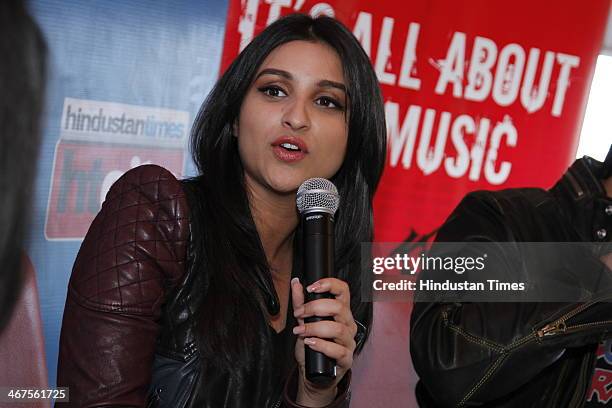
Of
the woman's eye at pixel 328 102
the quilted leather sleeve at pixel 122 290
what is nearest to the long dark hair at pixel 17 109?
the quilted leather sleeve at pixel 122 290

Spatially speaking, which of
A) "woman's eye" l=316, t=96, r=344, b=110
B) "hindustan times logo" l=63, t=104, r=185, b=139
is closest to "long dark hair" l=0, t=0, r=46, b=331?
"woman's eye" l=316, t=96, r=344, b=110

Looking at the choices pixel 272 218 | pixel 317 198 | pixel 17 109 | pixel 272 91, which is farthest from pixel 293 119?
pixel 17 109

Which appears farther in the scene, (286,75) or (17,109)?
(286,75)

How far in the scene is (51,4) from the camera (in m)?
2.04

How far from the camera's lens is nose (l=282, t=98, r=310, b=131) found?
1.61 m

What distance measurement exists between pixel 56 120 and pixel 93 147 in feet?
0.40

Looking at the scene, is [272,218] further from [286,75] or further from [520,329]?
[520,329]

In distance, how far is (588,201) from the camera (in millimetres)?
1733

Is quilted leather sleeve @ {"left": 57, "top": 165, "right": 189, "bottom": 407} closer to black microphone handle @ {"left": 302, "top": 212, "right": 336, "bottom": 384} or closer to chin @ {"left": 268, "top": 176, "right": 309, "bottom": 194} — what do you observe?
chin @ {"left": 268, "top": 176, "right": 309, "bottom": 194}

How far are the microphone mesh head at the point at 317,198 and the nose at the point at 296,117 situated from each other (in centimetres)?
26

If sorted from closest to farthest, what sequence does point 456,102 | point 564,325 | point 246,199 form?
1. point 564,325
2. point 246,199
3. point 456,102

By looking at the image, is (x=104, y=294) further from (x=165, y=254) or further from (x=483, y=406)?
(x=483, y=406)

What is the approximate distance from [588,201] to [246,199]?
0.74 meters

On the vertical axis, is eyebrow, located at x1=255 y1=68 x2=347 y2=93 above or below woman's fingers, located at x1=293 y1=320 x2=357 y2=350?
above
